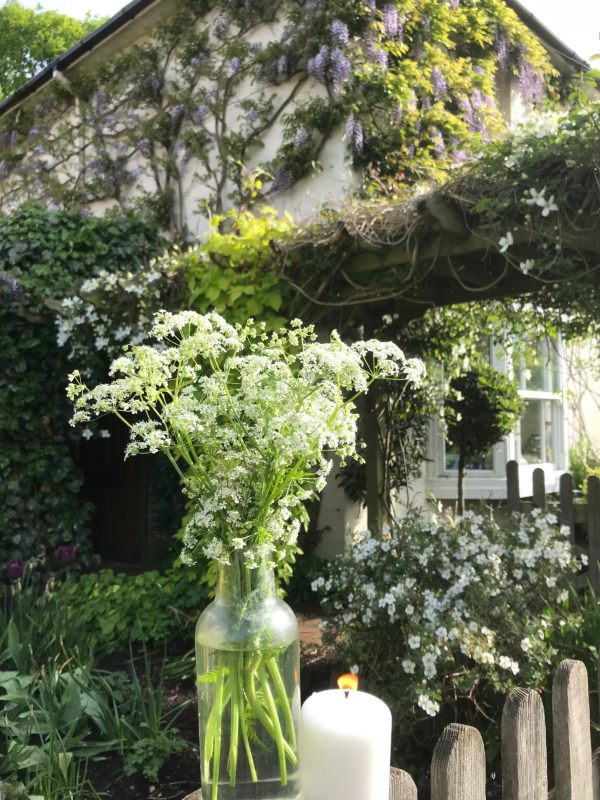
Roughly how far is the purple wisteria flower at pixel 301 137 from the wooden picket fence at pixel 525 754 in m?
5.63

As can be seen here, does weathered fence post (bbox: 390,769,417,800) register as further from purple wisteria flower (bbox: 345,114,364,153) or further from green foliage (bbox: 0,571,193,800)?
purple wisteria flower (bbox: 345,114,364,153)

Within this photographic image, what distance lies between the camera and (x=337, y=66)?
20.4ft

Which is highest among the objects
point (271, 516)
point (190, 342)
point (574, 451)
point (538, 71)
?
point (538, 71)

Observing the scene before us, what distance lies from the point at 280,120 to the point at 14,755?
18.8 feet

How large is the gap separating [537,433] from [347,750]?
274 inches

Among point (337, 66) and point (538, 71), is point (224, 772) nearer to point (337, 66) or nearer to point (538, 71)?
point (337, 66)

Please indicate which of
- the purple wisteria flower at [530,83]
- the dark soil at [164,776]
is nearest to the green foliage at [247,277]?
the dark soil at [164,776]

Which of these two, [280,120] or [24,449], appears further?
A: [280,120]

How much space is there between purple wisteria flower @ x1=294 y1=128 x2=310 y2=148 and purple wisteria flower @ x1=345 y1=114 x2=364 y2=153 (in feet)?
1.34

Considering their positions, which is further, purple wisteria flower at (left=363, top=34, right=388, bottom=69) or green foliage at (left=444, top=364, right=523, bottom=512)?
purple wisteria flower at (left=363, top=34, right=388, bottom=69)

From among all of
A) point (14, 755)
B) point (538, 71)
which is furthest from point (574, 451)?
point (14, 755)

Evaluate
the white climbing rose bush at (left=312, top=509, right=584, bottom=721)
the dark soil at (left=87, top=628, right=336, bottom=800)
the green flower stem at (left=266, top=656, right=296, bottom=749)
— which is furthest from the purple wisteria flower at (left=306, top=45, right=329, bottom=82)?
the green flower stem at (left=266, top=656, right=296, bottom=749)

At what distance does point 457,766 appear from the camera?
1143mm

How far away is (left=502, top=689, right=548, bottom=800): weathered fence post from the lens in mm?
1291
